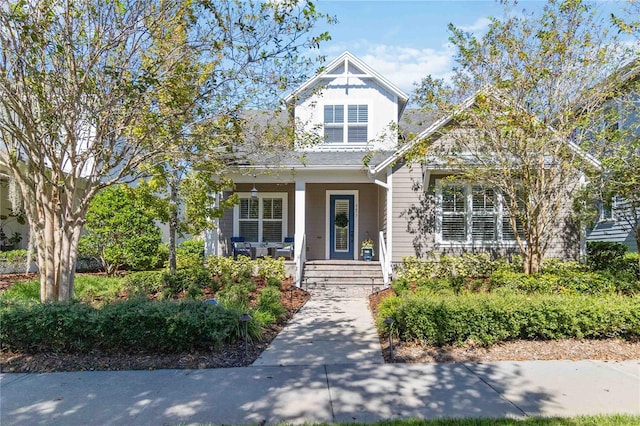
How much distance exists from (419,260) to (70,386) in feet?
28.7

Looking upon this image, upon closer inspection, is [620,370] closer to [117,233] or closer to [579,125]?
[579,125]

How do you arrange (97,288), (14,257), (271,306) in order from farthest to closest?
(14,257) → (97,288) → (271,306)

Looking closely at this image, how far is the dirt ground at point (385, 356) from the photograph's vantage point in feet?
16.8

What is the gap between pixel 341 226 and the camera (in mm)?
13758

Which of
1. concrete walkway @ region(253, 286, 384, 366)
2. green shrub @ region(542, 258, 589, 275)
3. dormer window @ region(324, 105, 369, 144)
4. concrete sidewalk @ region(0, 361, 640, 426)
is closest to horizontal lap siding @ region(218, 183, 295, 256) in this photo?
dormer window @ region(324, 105, 369, 144)

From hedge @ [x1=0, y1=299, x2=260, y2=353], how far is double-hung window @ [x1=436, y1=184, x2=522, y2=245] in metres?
7.88

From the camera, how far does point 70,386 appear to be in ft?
14.8

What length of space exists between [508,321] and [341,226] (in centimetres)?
829

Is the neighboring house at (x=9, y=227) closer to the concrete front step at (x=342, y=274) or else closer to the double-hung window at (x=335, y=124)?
the concrete front step at (x=342, y=274)

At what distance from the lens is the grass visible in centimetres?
833

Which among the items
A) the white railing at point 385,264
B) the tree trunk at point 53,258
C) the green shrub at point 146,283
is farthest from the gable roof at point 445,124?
the tree trunk at point 53,258

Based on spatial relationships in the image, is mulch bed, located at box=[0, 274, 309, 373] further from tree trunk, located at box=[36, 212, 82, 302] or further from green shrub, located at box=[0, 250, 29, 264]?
green shrub, located at box=[0, 250, 29, 264]

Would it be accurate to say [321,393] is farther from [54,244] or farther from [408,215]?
[408,215]

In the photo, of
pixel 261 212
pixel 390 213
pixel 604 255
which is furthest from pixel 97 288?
pixel 604 255
